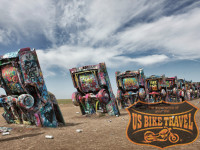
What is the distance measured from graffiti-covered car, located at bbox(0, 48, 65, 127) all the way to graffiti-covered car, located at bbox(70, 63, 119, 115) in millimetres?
→ 2316

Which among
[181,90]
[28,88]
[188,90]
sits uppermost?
[28,88]

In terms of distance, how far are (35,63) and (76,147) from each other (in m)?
3.29

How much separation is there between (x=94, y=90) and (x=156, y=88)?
6.96m

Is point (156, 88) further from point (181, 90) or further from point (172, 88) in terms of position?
point (181, 90)

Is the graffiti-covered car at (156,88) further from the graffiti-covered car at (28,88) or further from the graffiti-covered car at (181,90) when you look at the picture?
the graffiti-covered car at (28,88)

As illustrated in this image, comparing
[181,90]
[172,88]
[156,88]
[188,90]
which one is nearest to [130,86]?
[156,88]

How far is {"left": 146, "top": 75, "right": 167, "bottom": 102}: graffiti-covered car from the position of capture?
13227 mm

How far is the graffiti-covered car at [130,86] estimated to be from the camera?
10.7 metres

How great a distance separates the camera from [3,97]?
20.9 feet

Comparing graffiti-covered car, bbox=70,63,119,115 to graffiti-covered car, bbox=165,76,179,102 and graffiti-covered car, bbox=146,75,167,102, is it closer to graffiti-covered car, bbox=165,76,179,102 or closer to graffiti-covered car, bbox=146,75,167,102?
graffiti-covered car, bbox=146,75,167,102

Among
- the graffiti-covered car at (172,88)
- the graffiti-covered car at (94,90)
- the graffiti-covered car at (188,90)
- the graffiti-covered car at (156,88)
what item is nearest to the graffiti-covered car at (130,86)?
the graffiti-covered car at (156,88)

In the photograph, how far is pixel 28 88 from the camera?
5836 millimetres

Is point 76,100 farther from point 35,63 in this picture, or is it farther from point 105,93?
point 35,63

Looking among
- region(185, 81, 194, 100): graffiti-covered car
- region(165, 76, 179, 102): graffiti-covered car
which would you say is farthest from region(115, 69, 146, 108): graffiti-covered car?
region(185, 81, 194, 100): graffiti-covered car
